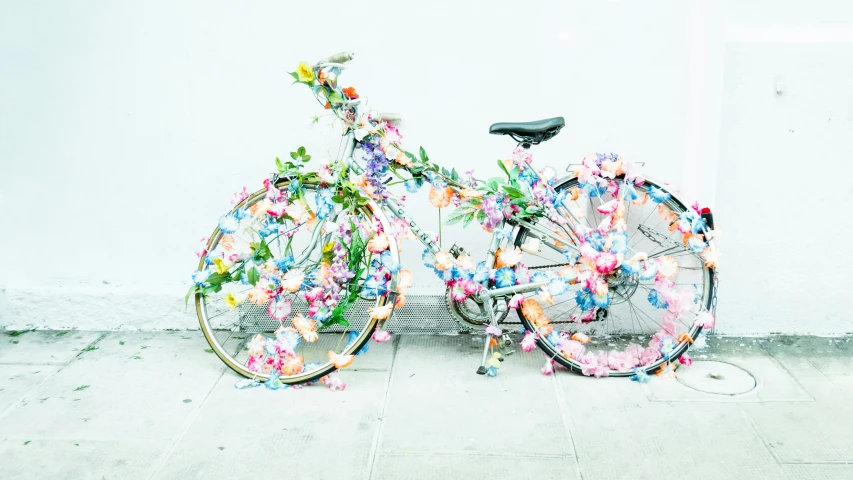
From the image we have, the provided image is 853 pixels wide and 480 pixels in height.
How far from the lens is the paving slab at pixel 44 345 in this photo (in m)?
4.20

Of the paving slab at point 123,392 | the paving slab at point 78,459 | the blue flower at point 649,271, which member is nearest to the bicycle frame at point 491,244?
the blue flower at point 649,271

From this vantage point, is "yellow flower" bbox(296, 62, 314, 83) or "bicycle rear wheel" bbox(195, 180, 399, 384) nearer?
"yellow flower" bbox(296, 62, 314, 83)

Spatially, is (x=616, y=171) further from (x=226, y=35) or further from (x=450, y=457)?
(x=226, y=35)

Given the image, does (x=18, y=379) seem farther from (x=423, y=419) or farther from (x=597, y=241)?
(x=597, y=241)

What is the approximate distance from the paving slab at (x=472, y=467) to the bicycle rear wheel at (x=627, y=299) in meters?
0.83

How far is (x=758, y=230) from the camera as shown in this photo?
4.21 m

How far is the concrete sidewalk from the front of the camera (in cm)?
320

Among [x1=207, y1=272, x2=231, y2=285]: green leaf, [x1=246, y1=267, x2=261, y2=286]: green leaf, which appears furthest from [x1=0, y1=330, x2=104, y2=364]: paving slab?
[x1=246, y1=267, x2=261, y2=286]: green leaf

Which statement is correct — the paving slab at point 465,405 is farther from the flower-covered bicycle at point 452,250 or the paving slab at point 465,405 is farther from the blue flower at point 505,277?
the blue flower at point 505,277

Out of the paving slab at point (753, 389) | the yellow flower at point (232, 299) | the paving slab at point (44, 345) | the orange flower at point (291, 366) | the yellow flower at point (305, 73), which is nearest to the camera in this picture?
the yellow flower at point (305, 73)

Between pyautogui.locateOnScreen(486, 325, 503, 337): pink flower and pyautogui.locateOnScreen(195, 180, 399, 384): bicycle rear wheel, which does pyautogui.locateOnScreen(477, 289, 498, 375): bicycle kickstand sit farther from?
pyautogui.locateOnScreen(195, 180, 399, 384): bicycle rear wheel

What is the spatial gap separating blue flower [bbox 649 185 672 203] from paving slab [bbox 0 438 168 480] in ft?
8.24

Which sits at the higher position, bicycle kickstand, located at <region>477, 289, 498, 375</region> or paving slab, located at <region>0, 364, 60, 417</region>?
bicycle kickstand, located at <region>477, 289, 498, 375</region>

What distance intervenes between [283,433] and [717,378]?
6.94 ft
